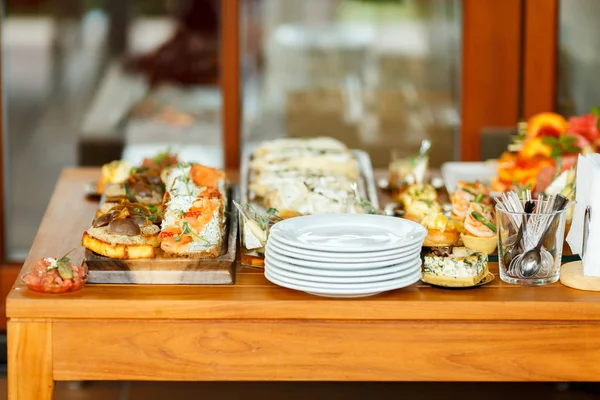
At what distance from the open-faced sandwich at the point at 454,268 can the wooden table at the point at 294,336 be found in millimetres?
29

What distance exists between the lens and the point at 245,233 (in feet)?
6.43

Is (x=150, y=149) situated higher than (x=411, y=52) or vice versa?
(x=411, y=52)

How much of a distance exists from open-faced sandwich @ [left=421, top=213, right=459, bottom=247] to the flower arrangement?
1.10 ft

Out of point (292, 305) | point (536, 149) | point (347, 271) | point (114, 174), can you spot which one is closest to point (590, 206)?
point (347, 271)

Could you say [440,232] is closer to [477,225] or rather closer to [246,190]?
[477,225]

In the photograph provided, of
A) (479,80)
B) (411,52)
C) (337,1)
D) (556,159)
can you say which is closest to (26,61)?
(337,1)

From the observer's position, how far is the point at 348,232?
6.36ft

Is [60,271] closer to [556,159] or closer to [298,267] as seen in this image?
[298,267]

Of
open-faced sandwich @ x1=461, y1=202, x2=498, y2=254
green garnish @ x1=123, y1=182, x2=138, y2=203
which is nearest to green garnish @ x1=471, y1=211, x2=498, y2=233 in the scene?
open-faced sandwich @ x1=461, y1=202, x2=498, y2=254

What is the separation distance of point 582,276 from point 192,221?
74 cm

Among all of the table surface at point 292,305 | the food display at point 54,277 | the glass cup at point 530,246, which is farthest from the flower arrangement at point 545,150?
the food display at point 54,277

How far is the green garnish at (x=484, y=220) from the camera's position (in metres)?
2.04

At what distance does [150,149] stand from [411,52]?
1.13 metres

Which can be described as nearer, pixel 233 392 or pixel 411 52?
pixel 233 392
